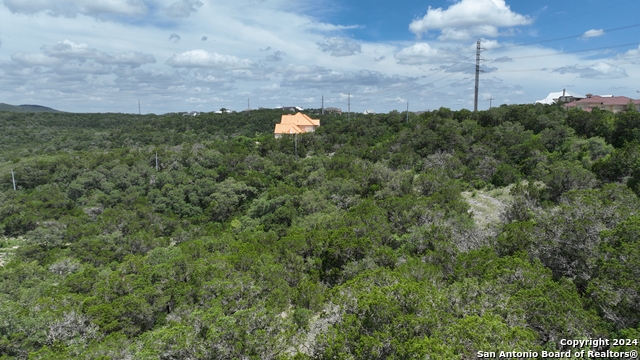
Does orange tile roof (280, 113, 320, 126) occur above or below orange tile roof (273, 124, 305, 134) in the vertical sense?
above

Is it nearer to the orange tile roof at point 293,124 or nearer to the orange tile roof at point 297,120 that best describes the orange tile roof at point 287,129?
the orange tile roof at point 293,124

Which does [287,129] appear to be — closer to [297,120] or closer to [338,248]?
[297,120]

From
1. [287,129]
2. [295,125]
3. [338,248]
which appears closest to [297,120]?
[295,125]

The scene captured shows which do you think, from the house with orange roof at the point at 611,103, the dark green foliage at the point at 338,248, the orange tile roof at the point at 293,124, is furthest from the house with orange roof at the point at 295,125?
the house with orange roof at the point at 611,103

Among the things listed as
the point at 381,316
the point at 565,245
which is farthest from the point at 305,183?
the point at 381,316

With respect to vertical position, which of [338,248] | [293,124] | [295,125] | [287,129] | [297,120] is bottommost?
[338,248]

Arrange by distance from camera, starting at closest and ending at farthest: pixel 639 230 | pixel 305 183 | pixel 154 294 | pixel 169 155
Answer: pixel 639 230 < pixel 154 294 < pixel 305 183 < pixel 169 155

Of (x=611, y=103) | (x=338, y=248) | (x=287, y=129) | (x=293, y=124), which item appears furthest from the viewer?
(x=293, y=124)

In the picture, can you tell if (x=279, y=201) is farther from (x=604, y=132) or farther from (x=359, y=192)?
(x=604, y=132)

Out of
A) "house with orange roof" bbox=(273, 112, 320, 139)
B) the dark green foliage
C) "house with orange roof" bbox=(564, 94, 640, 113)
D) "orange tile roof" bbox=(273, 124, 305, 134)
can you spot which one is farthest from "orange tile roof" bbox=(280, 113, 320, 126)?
"house with orange roof" bbox=(564, 94, 640, 113)

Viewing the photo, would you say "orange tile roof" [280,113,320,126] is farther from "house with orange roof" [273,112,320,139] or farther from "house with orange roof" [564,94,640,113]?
"house with orange roof" [564,94,640,113]

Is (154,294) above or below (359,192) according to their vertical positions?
below
